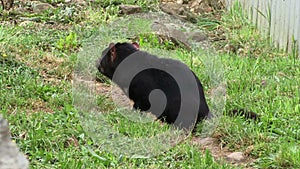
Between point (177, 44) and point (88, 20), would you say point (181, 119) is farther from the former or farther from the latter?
point (88, 20)

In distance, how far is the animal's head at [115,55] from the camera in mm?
5681

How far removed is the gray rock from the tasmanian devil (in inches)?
123

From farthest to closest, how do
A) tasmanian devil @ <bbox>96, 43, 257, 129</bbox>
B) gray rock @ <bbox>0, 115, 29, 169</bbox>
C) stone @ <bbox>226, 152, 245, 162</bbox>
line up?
tasmanian devil @ <bbox>96, 43, 257, 129</bbox>
stone @ <bbox>226, 152, 245, 162</bbox>
gray rock @ <bbox>0, 115, 29, 169</bbox>

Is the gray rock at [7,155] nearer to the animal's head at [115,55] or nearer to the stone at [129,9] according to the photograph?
the animal's head at [115,55]

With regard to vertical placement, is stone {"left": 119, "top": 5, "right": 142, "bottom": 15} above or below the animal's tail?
above

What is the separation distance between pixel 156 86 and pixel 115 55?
31.2 inches

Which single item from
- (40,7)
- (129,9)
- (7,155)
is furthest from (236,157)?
(40,7)

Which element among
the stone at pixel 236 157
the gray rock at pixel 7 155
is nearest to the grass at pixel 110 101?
the stone at pixel 236 157

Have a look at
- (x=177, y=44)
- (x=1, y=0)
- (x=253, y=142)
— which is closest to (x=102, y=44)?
(x=177, y=44)

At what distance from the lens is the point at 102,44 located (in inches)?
291

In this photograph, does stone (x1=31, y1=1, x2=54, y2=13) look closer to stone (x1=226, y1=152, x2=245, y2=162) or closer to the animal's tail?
the animal's tail

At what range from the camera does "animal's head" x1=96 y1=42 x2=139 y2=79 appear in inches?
224

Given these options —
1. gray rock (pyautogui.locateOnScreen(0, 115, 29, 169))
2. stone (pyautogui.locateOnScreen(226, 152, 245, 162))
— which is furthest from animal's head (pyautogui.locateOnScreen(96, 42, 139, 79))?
gray rock (pyautogui.locateOnScreen(0, 115, 29, 169))

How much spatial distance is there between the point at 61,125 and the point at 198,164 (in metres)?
1.25
